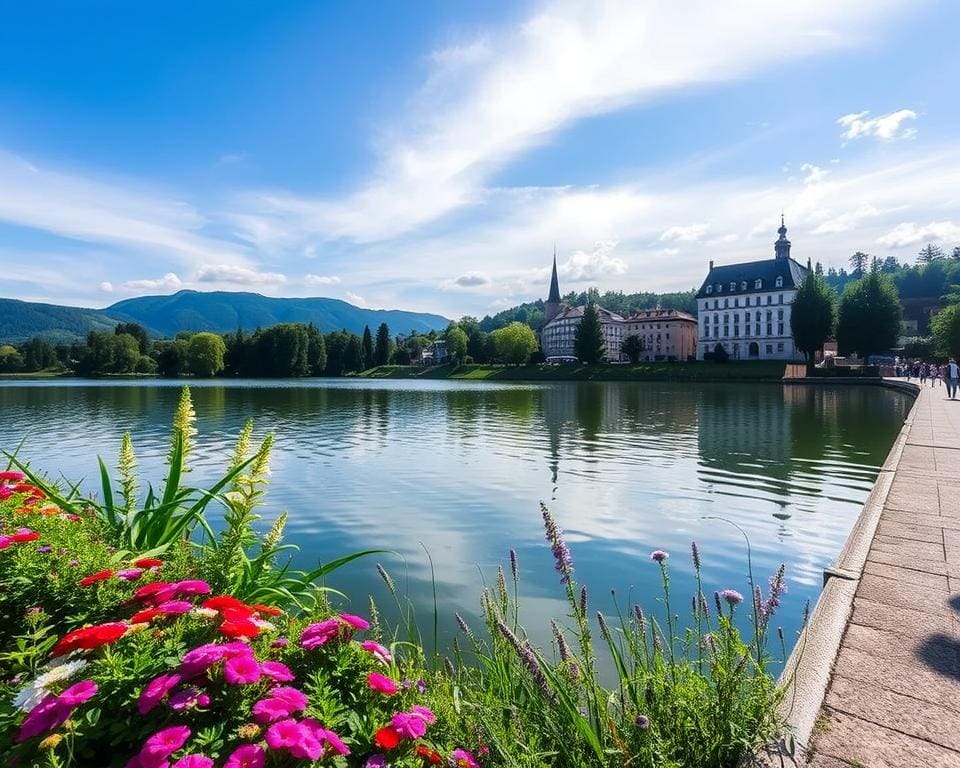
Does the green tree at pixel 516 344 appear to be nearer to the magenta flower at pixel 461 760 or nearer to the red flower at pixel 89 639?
the magenta flower at pixel 461 760

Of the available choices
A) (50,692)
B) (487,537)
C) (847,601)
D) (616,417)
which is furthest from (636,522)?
(616,417)

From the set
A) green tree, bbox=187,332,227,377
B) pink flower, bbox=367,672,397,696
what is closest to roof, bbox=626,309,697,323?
green tree, bbox=187,332,227,377

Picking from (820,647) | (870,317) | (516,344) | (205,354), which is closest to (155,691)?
(820,647)

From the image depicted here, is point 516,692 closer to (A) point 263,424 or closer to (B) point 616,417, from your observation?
(A) point 263,424

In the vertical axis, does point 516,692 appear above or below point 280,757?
below

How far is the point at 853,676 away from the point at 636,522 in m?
7.21

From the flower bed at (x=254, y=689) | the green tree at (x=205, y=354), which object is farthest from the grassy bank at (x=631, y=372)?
the flower bed at (x=254, y=689)

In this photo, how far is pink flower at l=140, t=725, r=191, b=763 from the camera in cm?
172

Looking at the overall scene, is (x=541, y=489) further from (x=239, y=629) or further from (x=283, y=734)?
(x=283, y=734)

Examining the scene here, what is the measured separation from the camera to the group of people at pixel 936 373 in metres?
33.6

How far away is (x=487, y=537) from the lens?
10.0m

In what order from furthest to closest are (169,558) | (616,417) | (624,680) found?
(616,417) → (169,558) → (624,680)

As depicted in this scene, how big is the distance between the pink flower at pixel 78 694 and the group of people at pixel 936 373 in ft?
139

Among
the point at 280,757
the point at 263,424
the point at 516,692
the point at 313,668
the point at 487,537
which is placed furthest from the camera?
the point at 263,424
